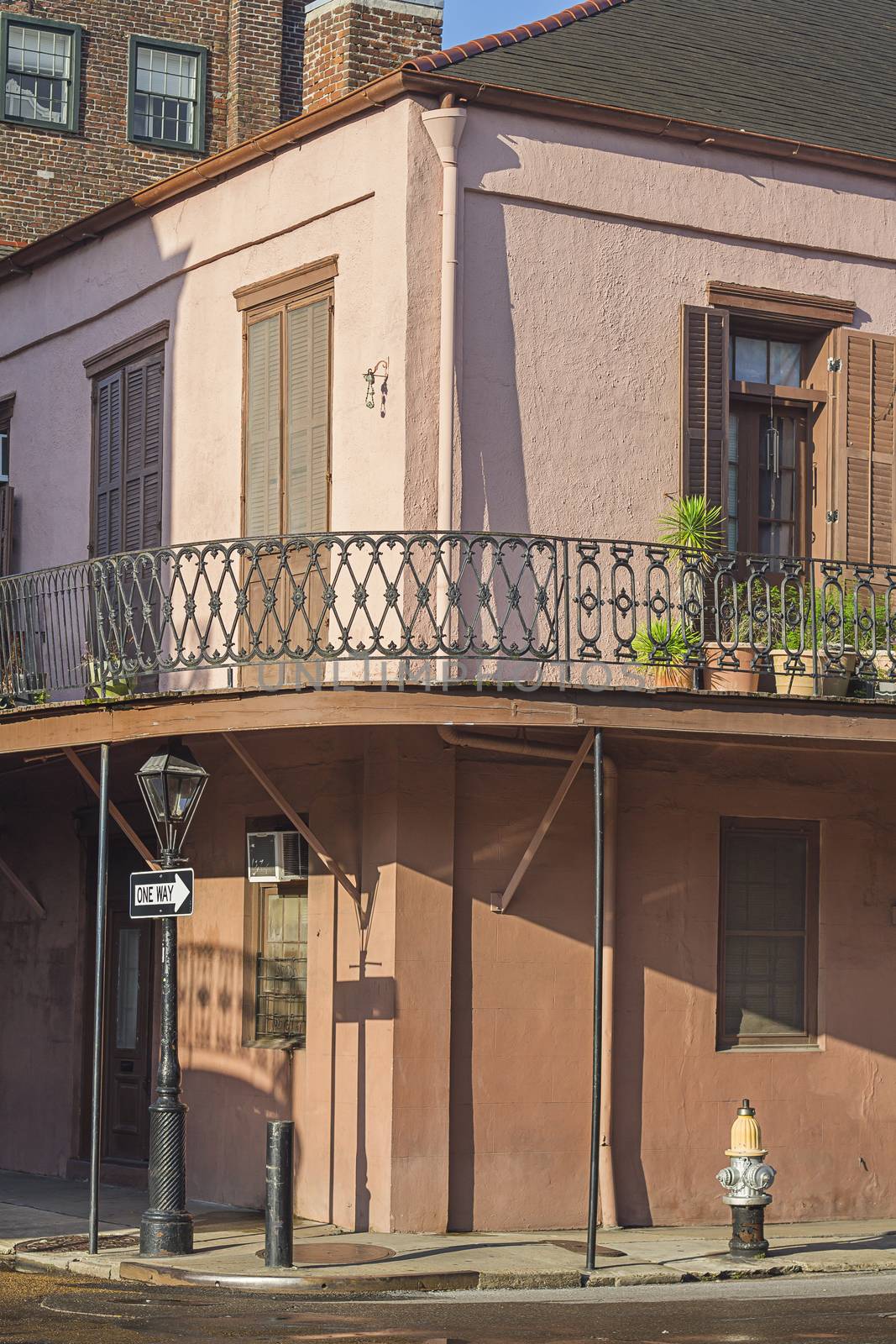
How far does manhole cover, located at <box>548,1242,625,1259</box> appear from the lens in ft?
40.0

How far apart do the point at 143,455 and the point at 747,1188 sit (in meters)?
7.50

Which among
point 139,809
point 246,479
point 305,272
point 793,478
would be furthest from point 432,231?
point 139,809

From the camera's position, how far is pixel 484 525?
13.6 meters

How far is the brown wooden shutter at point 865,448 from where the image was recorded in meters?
14.9

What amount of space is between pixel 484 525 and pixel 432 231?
1.99m

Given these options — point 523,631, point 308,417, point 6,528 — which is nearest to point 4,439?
point 6,528

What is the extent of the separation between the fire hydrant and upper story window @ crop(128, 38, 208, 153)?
50.3ft

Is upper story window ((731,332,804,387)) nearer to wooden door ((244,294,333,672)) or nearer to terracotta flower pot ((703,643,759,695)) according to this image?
terracotta flower pot ((703,643,759,695))

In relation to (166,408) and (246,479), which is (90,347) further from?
(246,479)

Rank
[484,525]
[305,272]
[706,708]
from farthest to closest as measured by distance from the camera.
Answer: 1. [305,272]
2. [484,525]
3. [706,708]

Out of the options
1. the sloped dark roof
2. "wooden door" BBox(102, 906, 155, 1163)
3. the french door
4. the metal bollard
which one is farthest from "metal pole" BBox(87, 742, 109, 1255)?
the sloped dark roof

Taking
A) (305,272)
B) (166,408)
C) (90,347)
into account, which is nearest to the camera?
(305,272)

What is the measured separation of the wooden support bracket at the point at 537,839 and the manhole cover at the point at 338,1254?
2382mm

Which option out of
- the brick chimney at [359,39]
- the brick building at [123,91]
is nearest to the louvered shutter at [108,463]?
the brick chimney at [359,39]
